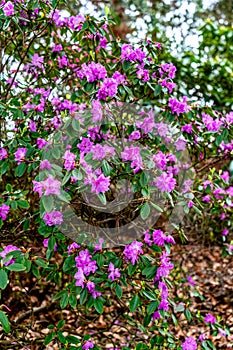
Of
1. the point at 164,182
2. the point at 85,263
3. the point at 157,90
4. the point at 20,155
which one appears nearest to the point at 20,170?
the point at 20,155

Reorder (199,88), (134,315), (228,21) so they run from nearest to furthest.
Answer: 1. (134,315)
2. (199,88)
3. (228,21)

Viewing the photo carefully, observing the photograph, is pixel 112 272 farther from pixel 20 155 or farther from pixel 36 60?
pixel 36 60

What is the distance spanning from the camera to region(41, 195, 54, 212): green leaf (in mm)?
1390

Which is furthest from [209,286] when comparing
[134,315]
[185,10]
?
[185,10]

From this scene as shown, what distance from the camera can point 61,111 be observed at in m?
2.06

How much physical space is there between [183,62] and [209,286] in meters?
2.02

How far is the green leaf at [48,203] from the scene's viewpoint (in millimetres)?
1390

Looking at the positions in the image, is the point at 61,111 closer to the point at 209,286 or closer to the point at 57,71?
the point at 57,71

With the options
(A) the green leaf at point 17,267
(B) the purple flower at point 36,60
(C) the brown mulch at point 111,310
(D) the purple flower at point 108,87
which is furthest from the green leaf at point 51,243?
(B) the purple flower at point 36,60

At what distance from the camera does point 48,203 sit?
55.3 inches

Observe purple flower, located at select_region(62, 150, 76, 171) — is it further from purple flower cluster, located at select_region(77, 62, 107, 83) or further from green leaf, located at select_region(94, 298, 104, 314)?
green leaf, located at select_region(94, 298, 104, 314)

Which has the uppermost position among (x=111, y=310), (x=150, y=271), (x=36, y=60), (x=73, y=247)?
(x=36, y=60)

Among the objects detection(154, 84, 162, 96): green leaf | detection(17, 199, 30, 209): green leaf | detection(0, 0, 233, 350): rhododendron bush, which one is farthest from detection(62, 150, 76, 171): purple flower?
detection(154, 84, 162, 96): green leaf

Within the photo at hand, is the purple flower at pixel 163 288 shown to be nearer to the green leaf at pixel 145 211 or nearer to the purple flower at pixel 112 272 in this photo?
the purple flower at pixel 112 272
